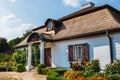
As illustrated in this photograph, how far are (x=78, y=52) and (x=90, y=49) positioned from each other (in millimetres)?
1498

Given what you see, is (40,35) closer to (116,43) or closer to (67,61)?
(67,61)

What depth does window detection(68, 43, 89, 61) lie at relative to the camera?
16.8 meters

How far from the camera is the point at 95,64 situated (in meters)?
14.4

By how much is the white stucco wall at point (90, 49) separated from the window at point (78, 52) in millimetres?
348

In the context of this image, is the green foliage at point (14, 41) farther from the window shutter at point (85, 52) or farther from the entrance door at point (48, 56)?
the window shutter at point (85, 52)

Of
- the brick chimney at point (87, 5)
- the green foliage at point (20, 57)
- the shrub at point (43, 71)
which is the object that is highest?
the brick chimney at point (87, 5)

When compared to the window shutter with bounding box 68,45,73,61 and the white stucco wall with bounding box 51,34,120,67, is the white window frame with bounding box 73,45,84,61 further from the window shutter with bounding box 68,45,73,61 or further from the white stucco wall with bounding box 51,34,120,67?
the white stucco wall with bounding box 51,34,120,67

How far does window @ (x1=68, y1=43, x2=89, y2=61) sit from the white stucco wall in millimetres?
348

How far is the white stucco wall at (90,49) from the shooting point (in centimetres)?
1534

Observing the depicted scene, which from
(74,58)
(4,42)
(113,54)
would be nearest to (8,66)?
(74,58)

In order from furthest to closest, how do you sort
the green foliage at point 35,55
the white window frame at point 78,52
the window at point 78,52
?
the green foliage at point 35,55, the white window frame at point 78,52, the window at point 78,52

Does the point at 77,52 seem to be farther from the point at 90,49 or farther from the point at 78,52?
the point at 90,49

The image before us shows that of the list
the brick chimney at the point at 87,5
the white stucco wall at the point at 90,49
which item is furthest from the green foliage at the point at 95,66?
the brick chimney at the point at 87,5

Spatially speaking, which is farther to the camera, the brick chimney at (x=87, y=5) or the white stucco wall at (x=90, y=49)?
the brick chimney at (x=87, y=5)
